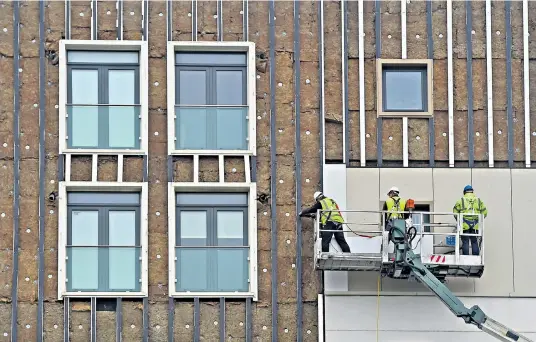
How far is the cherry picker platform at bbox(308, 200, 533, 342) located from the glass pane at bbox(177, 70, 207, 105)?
456 cm

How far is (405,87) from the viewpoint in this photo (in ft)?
144

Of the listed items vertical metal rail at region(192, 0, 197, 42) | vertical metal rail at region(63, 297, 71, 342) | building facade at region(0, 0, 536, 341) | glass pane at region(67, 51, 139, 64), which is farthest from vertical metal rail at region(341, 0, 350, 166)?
vertical metal rail at region(63, 297, 71, 342)

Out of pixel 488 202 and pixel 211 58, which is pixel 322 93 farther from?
pixel 488 202

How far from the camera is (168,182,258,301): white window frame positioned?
139 ft

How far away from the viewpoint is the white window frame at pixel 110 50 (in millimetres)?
42812

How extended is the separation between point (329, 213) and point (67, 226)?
657 cm

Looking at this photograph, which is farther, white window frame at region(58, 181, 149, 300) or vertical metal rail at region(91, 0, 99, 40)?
vertical metal rail at region(91, 0, 99, 40)

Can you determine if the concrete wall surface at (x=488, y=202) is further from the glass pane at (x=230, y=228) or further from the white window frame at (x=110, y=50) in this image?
the white window frame at (x=110, y=50)

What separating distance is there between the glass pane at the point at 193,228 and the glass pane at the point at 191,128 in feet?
5.52

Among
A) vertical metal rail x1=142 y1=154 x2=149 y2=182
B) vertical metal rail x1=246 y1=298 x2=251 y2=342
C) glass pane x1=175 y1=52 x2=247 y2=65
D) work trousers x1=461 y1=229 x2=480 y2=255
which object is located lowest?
vertical metal rail x1=246 y1=298 x2=251 y2=342

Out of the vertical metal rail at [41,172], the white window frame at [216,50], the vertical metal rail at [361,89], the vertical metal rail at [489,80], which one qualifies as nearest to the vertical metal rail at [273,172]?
the white window frame at [216,50]

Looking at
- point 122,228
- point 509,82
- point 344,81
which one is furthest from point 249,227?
point 509,82

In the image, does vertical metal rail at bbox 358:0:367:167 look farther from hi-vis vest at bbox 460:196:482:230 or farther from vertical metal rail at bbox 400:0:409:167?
hi-vis vest at bbox 460:196:482:230

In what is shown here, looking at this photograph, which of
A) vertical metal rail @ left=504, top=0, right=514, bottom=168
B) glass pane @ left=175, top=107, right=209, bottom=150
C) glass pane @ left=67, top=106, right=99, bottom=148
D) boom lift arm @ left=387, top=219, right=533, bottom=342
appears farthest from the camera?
vertical metal rail @ left=504, top=0, right=514, bottom=168
